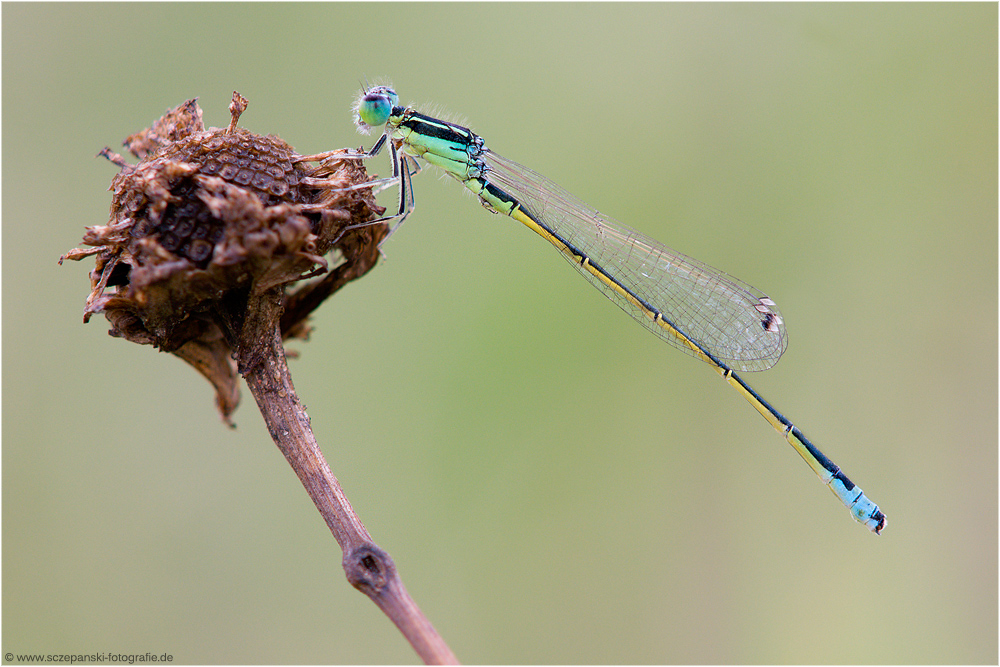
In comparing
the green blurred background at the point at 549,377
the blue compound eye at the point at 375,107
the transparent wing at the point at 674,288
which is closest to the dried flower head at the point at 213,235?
the blue compound eye at the point at 375,107

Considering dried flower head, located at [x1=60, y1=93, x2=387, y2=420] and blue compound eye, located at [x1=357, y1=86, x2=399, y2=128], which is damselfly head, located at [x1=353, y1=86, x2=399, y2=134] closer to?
blue compound eye, located at [x1=357, y1=86, x2=399, y2=128]

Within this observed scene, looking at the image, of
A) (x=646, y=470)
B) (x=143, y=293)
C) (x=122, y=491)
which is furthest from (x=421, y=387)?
(x=143, y=293)

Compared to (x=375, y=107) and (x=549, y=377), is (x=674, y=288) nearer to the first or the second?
(x=549, y=377)

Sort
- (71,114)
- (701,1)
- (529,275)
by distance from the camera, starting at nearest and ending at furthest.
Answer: (71,114) → (529,275) → (701,1)

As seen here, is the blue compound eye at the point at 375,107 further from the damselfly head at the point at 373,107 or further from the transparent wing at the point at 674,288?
the transparent wing at the point at 674,288

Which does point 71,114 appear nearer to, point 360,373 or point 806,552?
point 360,373

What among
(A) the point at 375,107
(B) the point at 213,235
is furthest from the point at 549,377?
(B) the point at 213,235
